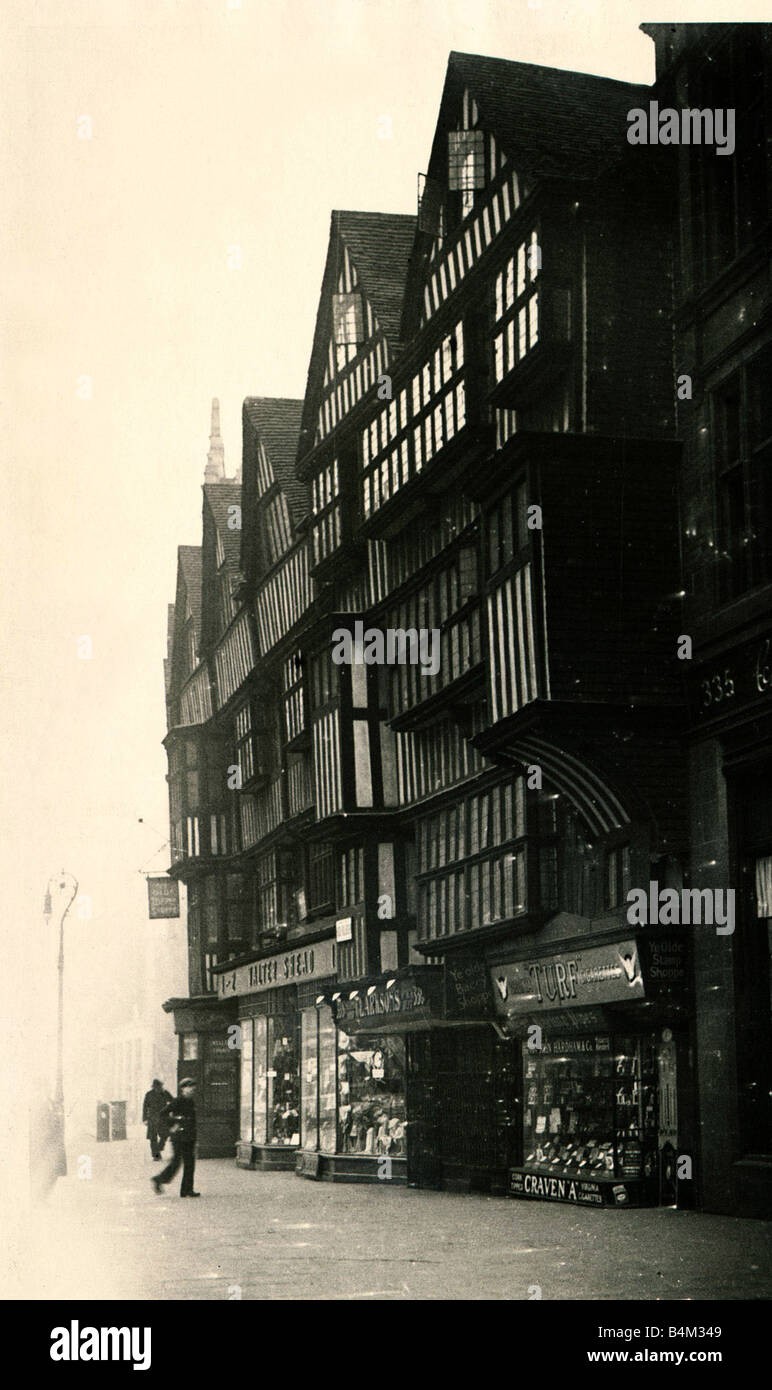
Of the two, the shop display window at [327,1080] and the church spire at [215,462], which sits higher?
the church spire at [215,462]

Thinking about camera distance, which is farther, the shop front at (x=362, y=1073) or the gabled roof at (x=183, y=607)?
the gabled roof at (x=183, y=607)

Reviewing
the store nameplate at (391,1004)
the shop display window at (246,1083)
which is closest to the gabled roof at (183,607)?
the shop display window at (246,1083)

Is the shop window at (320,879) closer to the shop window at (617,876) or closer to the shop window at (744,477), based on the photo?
the shop window at (617,876)

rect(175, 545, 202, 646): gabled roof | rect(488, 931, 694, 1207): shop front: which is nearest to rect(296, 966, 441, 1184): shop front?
rect(488, 931, 694, 1207): shop front

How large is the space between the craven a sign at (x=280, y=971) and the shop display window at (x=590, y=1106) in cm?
900

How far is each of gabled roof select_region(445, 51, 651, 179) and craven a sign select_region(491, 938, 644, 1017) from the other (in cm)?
754

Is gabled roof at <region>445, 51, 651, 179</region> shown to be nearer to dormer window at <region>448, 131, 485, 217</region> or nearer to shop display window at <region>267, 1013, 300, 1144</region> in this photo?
dormer window at <region>448, 131, 485, 217</region>

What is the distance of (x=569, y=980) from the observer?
1884 centimetres

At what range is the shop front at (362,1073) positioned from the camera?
23469mm

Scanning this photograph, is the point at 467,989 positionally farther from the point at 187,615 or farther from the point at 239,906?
the point at 187,615
